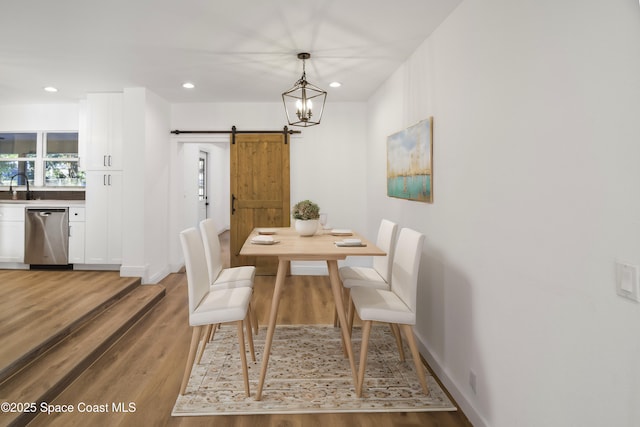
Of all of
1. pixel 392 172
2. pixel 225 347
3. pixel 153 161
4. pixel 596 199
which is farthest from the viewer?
pixel 153 161

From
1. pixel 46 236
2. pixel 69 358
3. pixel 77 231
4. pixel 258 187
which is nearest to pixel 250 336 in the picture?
pixel 69 358

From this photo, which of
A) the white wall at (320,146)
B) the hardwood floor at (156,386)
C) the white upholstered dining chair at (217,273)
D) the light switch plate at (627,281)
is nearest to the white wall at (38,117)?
the white wall at (320,146)

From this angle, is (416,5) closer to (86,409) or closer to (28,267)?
(86,409)

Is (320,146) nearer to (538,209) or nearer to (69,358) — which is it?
(69,358)

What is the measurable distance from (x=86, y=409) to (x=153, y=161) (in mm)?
3315

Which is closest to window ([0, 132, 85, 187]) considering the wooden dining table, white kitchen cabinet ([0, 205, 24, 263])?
white kitchen cabinet ([0, 205, 24, 263])

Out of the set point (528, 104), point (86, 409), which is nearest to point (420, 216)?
point (528, 104)

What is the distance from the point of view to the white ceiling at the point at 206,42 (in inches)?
96.6

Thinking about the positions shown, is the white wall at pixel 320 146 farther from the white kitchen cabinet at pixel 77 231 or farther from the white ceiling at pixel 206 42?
the white kitchen cabinet at pixel 77 231

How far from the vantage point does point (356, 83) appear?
427cm

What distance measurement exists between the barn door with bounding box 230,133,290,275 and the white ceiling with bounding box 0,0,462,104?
0.93m

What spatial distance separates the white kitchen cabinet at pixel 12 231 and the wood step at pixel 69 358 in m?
2.39

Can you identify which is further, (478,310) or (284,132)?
(284,132)

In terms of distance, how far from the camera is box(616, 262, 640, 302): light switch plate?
1044mm
